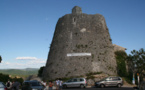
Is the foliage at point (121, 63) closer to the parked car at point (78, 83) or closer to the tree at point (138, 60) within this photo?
the tree at point (138, 60)

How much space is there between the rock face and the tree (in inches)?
136

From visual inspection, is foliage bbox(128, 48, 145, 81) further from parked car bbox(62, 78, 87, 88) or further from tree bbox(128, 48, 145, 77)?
parked car bbox(62, 78, 87, 88)

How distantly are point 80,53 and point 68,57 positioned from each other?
2389 millimetres

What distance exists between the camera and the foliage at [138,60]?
26.8 metres

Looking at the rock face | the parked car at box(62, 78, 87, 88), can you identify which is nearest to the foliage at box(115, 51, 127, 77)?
the rock face

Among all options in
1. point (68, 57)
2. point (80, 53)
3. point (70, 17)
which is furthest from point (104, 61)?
point (70, 17)

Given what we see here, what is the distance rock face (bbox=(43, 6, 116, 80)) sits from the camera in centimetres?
2817

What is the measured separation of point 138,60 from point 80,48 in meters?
10.5

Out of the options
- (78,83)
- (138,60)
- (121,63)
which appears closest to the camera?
(78,83)

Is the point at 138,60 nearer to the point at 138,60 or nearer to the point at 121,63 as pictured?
the point at 138,60

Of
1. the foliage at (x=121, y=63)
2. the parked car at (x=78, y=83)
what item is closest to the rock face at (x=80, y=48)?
the foliage at (x=121, y=63)

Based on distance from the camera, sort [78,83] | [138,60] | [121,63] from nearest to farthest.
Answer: [78,83]
[138,60]
[121,63]

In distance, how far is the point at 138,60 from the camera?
2695 cm

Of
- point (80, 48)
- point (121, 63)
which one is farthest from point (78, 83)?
point (121, 63)
